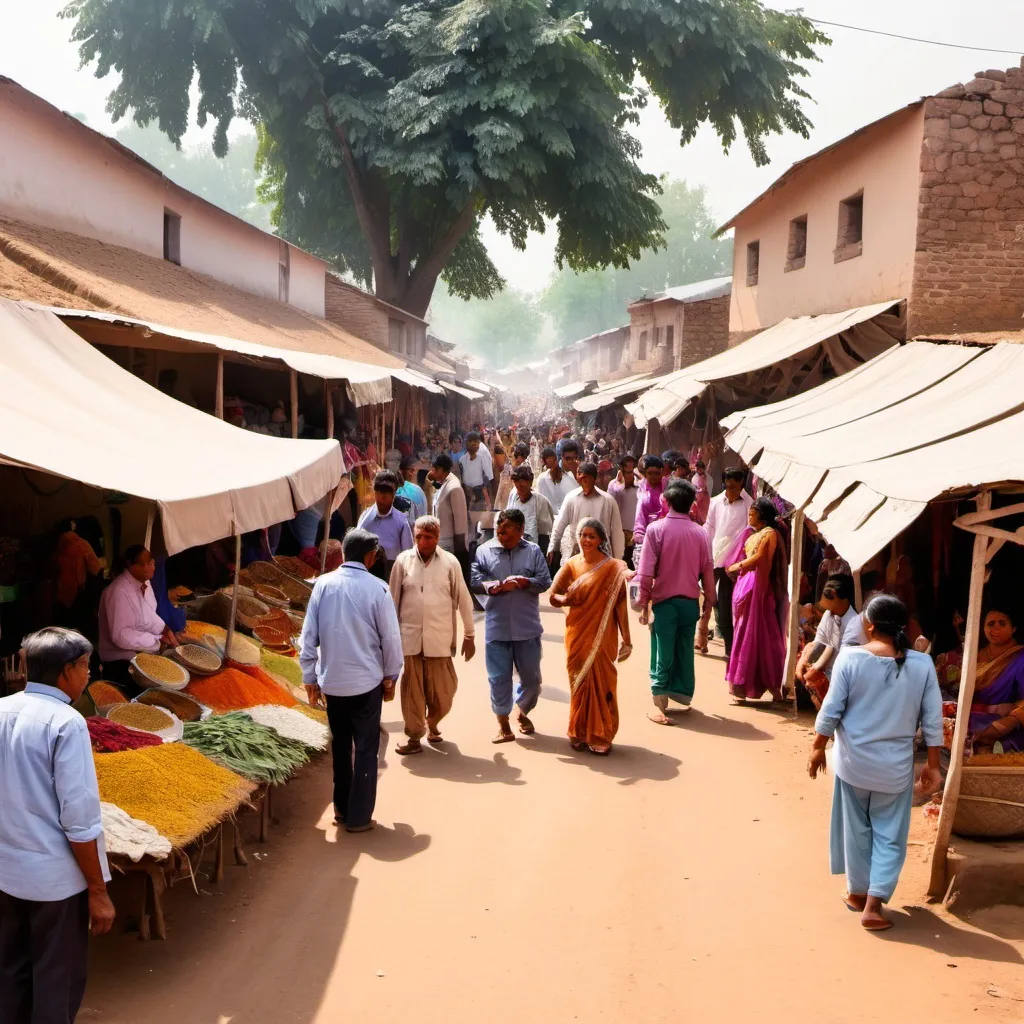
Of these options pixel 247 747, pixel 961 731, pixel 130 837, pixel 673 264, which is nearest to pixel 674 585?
pixel 961 731

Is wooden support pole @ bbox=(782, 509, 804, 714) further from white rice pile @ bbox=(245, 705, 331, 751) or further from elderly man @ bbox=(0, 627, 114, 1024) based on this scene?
elderly man @ bbox=(0, 627, 114, 1024)

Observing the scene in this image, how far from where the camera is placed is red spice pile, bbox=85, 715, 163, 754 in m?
5.21

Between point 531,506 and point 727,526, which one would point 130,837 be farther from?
point 531,506

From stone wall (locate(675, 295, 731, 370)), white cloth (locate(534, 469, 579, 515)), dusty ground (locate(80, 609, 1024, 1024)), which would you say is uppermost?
stone wall (locate(675, 295, 731, 370))

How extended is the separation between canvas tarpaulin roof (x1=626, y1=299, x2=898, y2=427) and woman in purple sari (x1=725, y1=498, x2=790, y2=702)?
4.46m

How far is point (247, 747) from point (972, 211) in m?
9.81

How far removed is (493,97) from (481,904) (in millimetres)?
20445

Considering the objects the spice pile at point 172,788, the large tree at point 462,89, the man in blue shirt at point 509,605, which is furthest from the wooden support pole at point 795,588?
the large tree at point 462,89

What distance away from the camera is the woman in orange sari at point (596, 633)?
281 inches

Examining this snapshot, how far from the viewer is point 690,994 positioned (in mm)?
4168

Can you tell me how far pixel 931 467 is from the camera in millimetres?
5496

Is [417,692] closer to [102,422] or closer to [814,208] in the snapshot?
[102,422]

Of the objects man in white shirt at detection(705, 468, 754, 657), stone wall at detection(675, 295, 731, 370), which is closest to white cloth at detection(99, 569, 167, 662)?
man in white shirt at detection(705, 468, 754, 657)

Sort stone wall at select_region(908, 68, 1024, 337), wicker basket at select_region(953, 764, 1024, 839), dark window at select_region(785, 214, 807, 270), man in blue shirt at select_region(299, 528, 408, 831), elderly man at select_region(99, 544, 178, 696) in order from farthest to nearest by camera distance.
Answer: dark window at select_region(785, 214, 807, 270), stone wall at select_region(908, 68, 1024, 337), elderly man at select_region(99, 544, 178, 696), man in blue shirt at select_region(299, 528, 408, 831), wicker basket at select_region(953, 764, 1024, 839)
